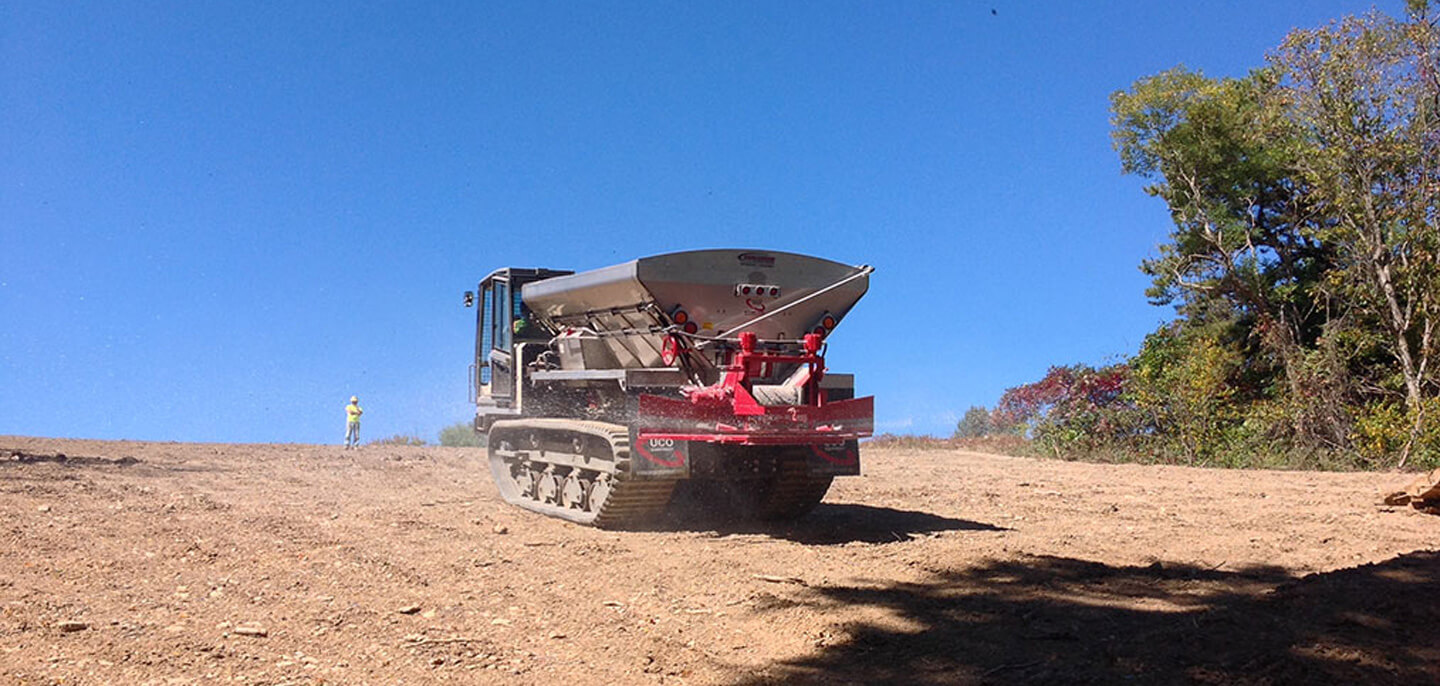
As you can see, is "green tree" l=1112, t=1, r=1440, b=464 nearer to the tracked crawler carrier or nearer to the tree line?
the tree line

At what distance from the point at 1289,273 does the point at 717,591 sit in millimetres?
17938

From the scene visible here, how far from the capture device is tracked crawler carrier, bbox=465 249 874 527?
885 cm

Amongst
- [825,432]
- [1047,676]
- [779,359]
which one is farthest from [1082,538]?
[1047,676]

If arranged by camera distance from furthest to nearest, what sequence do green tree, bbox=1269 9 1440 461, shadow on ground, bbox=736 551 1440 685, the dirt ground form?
green tree, bbox=1269 9 1440 461
the dirt ground
shadow on ground, bbox=736 551 1440 685

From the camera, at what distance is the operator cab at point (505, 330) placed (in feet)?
38.8

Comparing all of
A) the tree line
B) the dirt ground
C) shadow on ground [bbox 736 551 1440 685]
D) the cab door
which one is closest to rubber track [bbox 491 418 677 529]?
the dirt ground

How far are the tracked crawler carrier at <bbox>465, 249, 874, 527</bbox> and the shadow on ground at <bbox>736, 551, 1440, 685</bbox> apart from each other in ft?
8.70

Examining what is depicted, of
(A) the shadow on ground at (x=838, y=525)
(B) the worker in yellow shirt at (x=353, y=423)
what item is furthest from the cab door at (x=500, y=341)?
(B) the worker in yellow shirt at (x=353, y=423)

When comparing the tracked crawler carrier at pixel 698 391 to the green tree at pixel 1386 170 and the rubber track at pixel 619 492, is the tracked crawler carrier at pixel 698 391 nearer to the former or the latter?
the rubber track at pixel 619 492

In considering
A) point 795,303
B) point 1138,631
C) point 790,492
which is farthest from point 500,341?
point 1138,631

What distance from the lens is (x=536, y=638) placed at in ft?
17.9

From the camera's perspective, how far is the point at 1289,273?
65.7 ft

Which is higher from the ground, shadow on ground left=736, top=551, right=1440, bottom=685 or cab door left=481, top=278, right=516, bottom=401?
cab door left=481, top=278, right=516, bottom=401

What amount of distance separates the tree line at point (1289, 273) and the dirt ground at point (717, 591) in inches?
245
